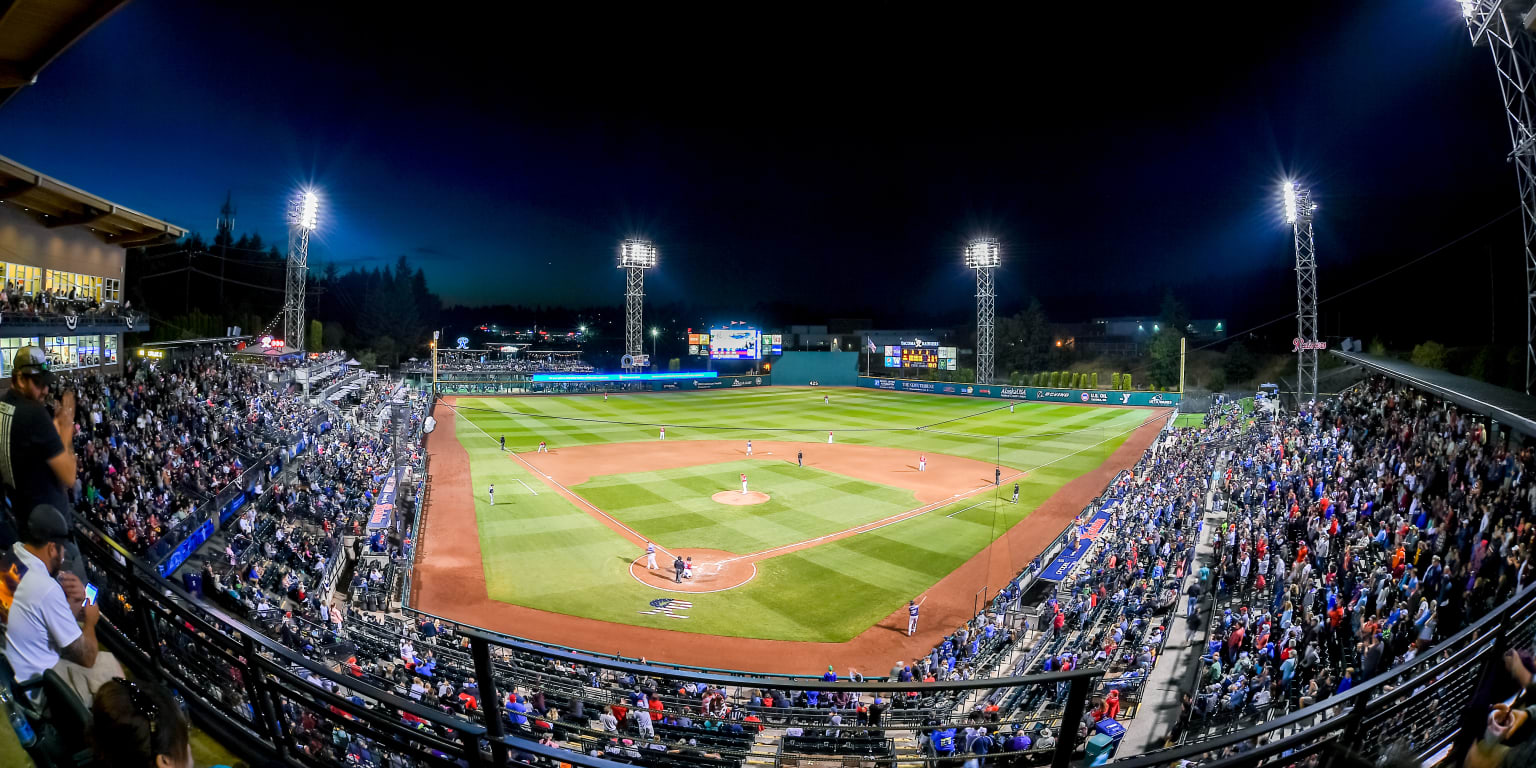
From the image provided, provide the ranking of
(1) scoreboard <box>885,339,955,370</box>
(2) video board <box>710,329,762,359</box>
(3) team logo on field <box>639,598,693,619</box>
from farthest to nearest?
1. (2) video board <box>710,329,762,359</box>
2. (1) scoreboard <box>885,339,955,370</box>
3. (3) team logo on field <box>639,598,693,619</box>

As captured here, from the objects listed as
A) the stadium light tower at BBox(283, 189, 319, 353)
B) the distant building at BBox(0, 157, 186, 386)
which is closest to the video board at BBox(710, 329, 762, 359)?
the stadium light tower at BBox(283, 189, 319, 353)

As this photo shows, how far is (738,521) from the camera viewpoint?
99.6 feet

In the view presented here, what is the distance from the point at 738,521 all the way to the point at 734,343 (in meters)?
67.3

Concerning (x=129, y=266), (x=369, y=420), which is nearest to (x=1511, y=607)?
(x=369, y=420)

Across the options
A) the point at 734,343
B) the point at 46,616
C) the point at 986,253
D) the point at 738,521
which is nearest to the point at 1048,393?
the point at 986,253

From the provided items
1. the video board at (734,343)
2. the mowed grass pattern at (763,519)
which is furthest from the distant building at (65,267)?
the video board at (734,343)

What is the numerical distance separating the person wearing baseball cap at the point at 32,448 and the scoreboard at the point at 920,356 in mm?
90909

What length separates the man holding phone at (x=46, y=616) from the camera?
3.57m

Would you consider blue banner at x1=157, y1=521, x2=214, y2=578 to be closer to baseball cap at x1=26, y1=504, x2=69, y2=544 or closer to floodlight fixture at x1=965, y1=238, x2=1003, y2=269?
baseball cap at x1=26, y1=504, x2=69, y2=544

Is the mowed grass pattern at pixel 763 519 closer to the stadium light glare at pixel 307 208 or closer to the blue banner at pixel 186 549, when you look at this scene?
the blue banner at pixel 186 549

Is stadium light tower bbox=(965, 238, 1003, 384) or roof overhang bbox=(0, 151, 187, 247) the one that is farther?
stadium light tower bbox=(965, 238, 1003, 384)

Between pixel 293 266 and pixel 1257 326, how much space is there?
102 m

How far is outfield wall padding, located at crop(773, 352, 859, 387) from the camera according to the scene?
101 metres

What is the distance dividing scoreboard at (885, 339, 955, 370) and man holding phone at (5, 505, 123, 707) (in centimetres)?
9147
